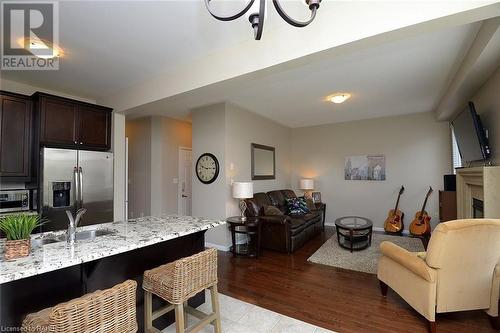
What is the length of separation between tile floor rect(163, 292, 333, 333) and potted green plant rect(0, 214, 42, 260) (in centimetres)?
130

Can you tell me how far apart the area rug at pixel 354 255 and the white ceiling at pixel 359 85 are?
2.68 metres

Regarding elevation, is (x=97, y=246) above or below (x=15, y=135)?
below

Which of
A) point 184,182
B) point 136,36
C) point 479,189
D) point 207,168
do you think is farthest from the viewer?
point 184,182

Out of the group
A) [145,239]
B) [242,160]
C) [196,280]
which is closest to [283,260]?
[242,160]

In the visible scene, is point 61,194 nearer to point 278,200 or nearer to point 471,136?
point 278,200

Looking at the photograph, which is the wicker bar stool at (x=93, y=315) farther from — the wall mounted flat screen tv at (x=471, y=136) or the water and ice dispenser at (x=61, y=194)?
the wall mounted flat screen tv at (x=471, y=136)

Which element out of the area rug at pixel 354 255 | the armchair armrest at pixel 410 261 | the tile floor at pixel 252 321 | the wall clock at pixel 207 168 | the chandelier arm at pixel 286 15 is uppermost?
the chandelier arm at pixel 286 15

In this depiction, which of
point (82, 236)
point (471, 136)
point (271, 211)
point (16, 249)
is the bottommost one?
point (271, 211)

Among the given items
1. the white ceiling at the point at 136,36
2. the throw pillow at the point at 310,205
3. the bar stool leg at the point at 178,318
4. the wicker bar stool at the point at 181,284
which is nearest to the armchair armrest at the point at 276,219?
the throw pillow at the point at 310,205

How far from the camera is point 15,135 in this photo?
119 inches

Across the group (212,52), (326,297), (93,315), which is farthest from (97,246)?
(326,297)

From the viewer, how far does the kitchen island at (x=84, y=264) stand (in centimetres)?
129

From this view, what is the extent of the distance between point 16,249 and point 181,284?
953 millimetres

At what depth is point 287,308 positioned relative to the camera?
8.03 feet
